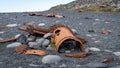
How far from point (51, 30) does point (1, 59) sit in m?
1.50

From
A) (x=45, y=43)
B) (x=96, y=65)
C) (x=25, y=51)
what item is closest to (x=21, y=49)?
(x=25, y=51)

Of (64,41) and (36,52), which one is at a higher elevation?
(64,41)

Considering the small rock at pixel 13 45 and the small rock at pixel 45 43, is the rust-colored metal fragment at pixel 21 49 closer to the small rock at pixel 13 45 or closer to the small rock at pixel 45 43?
the small rock at pixel 13 45

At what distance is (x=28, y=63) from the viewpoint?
4.78 meters

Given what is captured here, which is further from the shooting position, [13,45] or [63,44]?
[13,45]

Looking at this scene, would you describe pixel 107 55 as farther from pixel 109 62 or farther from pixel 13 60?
pixel 13 60

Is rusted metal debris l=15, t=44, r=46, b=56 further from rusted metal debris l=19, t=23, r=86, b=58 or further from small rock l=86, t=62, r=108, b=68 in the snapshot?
small rock l=86, t=62, r=108, b=68

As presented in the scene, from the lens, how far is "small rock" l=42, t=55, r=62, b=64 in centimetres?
483

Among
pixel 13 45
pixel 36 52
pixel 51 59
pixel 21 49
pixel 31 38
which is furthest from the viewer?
A: pixel 31 38

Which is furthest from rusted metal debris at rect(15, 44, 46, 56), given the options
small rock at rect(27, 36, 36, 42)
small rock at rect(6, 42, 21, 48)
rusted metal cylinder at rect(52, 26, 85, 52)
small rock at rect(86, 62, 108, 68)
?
small rock at rect(86, 62, 108, 68)

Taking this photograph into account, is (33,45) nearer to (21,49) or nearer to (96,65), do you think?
(21,49)

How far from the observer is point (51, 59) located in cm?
488

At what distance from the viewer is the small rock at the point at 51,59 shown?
4.83 m

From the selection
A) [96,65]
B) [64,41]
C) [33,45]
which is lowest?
[96,65]
